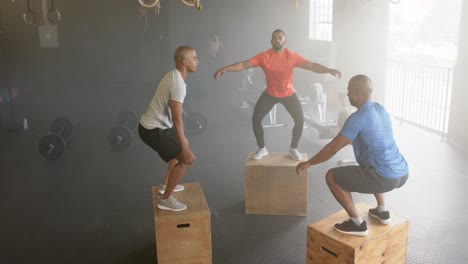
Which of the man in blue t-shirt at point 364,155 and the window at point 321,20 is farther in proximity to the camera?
the window at point 321,20

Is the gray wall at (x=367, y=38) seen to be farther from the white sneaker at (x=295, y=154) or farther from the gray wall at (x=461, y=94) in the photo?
the white sneaker at (x=295, y=154)

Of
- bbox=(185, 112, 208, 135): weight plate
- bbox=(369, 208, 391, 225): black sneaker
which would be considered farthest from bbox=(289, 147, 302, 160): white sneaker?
bbox=(185, 112, 208, 135): weight plate

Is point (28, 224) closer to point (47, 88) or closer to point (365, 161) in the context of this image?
point (365, 161)

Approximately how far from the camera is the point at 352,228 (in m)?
2.43

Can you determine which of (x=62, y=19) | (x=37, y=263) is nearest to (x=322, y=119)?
(x=37, y=263)

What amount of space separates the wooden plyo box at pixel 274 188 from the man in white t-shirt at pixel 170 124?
3.02ft

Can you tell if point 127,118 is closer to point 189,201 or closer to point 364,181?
point 189,201

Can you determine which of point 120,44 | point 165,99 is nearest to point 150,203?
point 165,99

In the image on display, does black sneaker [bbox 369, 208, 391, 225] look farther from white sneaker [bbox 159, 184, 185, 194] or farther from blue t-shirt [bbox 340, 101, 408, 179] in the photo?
white sneaker [bbox 159, 184, 185, 194]

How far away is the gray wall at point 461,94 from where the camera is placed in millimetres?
5242

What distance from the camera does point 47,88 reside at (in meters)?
9.18

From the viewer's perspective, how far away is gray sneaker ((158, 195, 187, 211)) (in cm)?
277

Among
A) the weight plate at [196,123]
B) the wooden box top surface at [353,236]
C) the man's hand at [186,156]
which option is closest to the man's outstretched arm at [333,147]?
the wooden box top surface at [353,236]

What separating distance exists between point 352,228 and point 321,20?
6.97 meters
